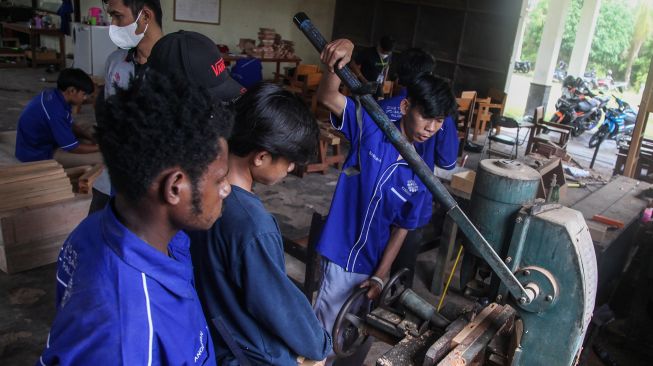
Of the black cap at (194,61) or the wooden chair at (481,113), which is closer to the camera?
the black cap at (194,61)

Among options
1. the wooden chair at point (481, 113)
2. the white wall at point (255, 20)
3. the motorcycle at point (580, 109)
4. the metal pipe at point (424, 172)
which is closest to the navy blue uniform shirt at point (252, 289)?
the metal pipe at point (424, 172)

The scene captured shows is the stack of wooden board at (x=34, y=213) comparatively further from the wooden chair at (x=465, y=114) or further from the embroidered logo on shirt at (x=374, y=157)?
the wooden chair at (x=465, y=114)

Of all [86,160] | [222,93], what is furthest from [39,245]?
[222,93]

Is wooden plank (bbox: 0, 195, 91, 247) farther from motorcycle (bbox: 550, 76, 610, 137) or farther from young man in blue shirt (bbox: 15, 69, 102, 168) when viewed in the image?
motorcycle (bbox: 550, 76, 610, 137)

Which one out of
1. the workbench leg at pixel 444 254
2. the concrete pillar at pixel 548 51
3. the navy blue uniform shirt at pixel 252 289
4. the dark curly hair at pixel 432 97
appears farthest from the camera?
the concrete pillar at pixel 548 51

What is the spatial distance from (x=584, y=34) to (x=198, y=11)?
8.18 meters

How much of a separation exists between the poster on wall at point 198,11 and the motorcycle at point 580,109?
6506mm

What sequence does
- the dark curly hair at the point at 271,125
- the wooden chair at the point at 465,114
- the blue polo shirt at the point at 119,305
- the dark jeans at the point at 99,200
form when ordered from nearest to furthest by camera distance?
the blue polo shirt at the point at 119,305, the dark curly hair at the point at 271,125, the dark jeans at the point at 99,200, the wooden chair at the point at 465,114

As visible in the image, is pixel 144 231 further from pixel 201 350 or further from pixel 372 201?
pixel 372 201

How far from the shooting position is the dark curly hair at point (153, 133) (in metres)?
0.89

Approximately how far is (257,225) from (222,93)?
82cm

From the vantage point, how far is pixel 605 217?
320 cm

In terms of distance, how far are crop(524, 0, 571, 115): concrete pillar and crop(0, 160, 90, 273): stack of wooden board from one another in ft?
29.0

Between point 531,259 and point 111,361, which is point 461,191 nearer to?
point 531,259
